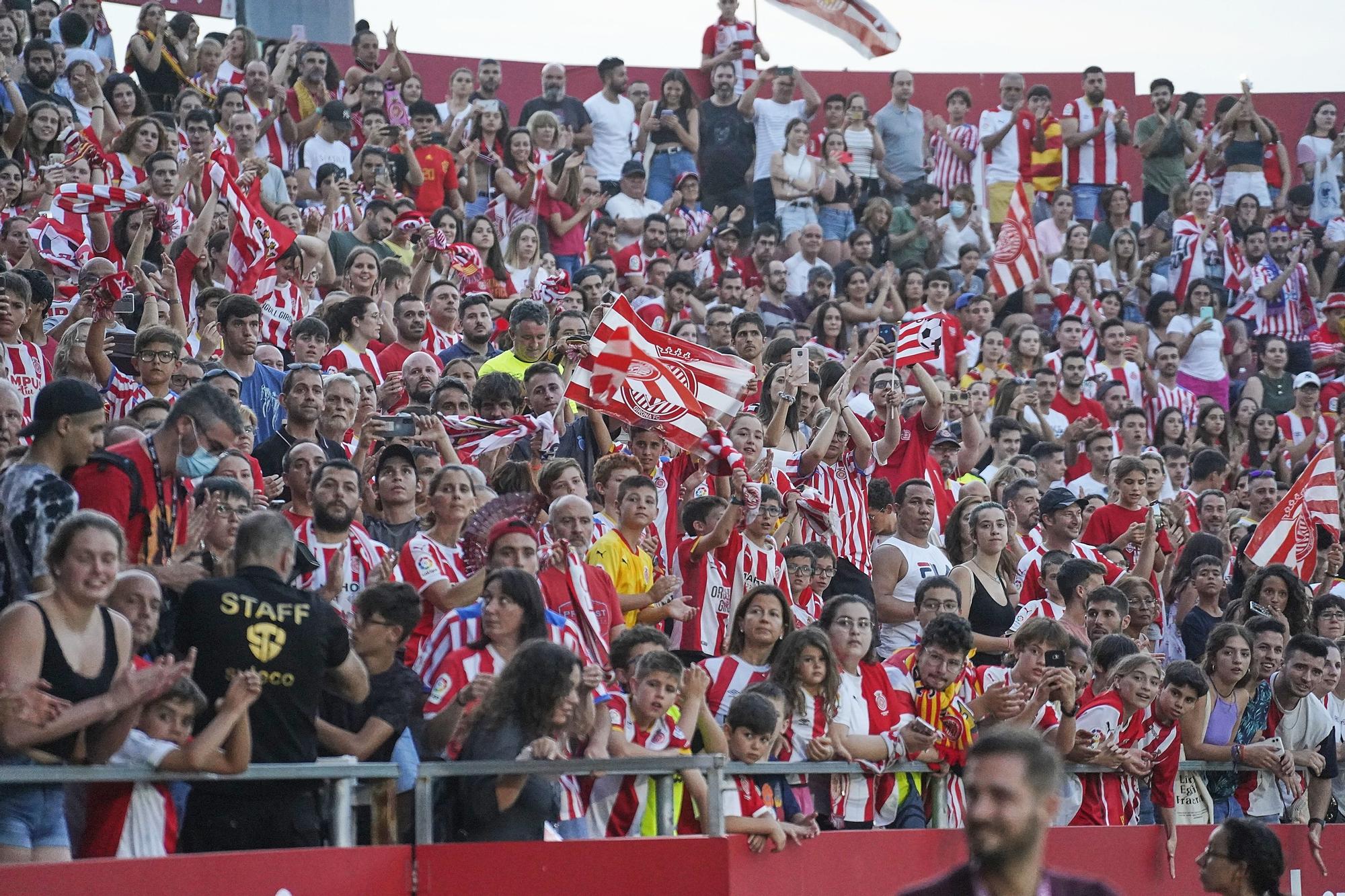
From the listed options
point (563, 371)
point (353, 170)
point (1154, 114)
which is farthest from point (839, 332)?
point (1154, 114)

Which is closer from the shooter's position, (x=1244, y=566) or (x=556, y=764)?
(x=556, y=764)

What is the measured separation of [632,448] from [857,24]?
1245cm

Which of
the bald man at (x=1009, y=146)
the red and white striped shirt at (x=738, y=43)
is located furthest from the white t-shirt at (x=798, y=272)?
the bald man at (x=1009, y=146)

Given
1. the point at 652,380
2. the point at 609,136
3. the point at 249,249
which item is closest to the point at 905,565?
the point at 652,380

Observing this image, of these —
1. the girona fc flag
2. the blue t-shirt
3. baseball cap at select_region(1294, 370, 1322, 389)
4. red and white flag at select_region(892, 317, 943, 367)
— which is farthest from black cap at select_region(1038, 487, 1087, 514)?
baseball cap at select_region(1294, 370, 1322, 389)

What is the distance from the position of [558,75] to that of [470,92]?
0.98m

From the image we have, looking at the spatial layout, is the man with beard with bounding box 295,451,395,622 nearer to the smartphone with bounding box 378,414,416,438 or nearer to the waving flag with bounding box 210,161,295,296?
the smartphone with bounding box 378,414,416,438

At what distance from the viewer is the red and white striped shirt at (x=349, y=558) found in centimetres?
788

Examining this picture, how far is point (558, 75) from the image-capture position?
19.0 metres

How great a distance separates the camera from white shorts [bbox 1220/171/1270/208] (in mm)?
22000

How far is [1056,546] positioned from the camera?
11.9 m

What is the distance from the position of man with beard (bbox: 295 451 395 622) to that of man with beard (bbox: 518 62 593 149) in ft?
37.2

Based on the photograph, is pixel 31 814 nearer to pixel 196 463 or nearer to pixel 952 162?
pixel 196 463

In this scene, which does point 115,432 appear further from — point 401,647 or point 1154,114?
point 1154,114
